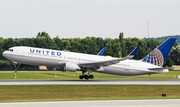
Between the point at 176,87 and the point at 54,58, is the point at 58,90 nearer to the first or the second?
the point at 54,58

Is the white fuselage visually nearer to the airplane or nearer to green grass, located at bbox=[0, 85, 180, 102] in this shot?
the airplane

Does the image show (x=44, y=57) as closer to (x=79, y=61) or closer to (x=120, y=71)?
(x=79, y=61)

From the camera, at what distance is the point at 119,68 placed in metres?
49.1

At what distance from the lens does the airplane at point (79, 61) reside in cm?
4512

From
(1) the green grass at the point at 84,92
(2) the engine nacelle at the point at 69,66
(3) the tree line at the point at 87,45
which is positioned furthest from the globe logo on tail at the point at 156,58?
(3) the tree line at the point at 87,45

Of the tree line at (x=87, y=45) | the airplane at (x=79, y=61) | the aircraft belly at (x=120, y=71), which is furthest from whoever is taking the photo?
the tree line at (x=87, y=45)

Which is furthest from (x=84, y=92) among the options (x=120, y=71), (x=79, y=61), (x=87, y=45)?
(x=87, y=45)

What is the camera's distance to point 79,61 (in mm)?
46719

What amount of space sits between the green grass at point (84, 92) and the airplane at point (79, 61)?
7407 millimetres

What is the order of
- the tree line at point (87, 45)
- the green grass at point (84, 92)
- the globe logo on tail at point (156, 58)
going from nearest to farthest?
the green grass at point (84, 92), the globe logo on tail at point (156, 58), the tree line at point (87, 45)

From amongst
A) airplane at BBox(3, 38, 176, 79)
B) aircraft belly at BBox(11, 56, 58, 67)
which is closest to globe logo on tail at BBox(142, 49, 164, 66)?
airplane at BBox(3, 38, 176, 79)

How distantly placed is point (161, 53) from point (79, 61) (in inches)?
589

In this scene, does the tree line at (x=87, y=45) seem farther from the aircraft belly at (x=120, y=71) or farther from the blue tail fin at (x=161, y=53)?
the aircraft belly at (x=120, y=71)

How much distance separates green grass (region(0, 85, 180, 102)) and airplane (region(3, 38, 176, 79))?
7407 mm
